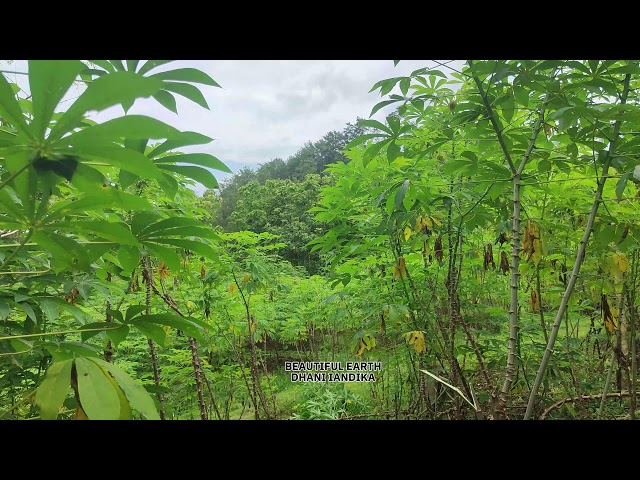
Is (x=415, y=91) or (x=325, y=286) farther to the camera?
(x=325, y=286)

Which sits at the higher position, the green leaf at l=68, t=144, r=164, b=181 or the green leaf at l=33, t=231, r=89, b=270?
the green leaf at l=68, t=144, r=164, b=181

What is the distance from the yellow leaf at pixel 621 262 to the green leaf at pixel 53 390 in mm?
1201

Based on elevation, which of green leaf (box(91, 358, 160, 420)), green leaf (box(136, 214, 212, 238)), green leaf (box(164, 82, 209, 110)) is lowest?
green leaf (box(91, 358, 160, 420))

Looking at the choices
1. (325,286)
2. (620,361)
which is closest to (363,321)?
(325,286)

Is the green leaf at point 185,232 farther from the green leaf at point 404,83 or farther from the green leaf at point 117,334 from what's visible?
the green leaf at point 404,83

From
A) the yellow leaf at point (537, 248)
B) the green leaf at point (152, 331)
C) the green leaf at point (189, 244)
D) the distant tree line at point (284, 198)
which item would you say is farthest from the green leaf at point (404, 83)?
the green leaf at point (152, 331)

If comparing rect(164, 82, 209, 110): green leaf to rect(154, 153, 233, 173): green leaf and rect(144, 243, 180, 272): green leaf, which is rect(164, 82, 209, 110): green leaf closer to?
rect(154, 153, 233, 173): green leaf

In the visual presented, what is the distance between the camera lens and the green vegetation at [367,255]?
1.69 feet

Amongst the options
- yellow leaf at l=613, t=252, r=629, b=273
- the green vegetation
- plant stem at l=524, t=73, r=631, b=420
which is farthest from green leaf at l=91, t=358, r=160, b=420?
yellow leaf at l=613, t=252, r=629, b=273

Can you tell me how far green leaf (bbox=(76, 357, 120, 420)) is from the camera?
0.32 metres

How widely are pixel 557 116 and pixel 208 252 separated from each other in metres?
0.65

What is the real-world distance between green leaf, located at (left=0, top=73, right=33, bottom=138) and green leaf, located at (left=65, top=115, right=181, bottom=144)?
0.11 ft
